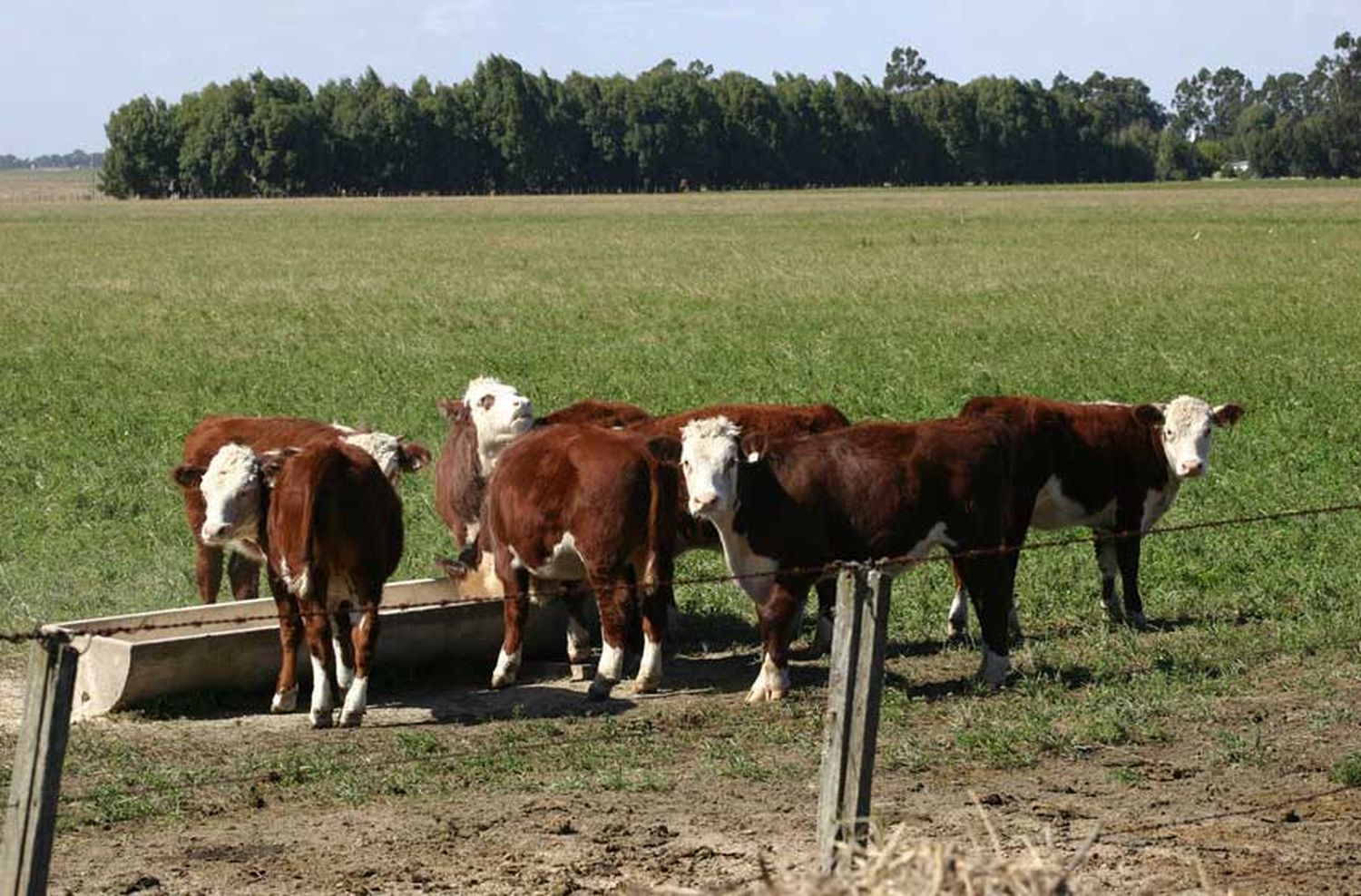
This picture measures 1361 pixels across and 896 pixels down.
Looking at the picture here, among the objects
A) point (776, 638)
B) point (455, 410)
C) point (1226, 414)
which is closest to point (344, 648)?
point (776, 638)

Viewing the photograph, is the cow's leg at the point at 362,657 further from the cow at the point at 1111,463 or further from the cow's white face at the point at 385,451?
the cow at the point at 1111,463

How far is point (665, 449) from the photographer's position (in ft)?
38.5

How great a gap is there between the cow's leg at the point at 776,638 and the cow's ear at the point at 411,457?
2.74 m

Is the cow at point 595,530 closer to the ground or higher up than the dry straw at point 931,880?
closer to the ground

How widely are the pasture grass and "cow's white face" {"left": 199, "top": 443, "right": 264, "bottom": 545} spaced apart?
150 cm

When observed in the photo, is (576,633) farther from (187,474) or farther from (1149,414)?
(1149,414)

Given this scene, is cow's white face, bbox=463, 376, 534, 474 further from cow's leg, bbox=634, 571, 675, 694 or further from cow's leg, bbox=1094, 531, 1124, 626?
cow's leg, bbox=1094, 531, 1124, 626

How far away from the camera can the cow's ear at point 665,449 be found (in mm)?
11719

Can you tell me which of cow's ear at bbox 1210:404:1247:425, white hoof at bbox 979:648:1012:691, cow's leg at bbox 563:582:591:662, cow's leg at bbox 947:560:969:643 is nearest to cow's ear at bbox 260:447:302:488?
cow's leg at bbox 563:582:591:662

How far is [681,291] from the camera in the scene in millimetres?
39719

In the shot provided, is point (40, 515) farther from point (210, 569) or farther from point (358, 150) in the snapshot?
point (358, 150)

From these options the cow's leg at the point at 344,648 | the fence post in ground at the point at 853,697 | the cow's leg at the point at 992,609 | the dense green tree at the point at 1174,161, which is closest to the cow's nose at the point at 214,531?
the cow's leg at the point at 344,648

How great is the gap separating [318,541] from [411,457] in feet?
6.61

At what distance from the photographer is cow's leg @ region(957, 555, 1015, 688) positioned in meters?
11.6
